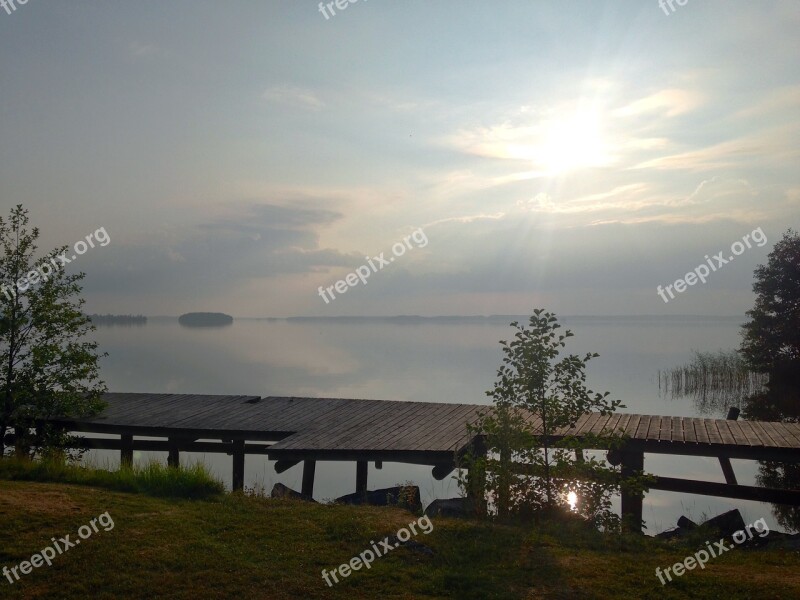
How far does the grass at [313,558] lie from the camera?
236 inches

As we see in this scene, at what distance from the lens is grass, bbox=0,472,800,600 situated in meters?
5.99

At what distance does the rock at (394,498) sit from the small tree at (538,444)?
1187mm

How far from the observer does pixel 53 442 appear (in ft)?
42.3

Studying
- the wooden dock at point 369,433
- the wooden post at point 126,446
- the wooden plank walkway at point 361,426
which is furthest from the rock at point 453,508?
the wooden post at point 126,446

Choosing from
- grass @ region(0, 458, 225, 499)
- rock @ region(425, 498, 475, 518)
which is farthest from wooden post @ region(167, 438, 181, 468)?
rock @ region(425, 498, 475, 518)

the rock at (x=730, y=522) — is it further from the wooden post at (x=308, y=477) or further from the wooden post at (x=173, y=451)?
the wooden post at (x=173, y=451)

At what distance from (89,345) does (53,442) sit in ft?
6.55

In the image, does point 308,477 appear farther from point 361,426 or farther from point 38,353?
point 38,353

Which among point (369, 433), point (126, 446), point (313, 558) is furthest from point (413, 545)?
point (126, 446)

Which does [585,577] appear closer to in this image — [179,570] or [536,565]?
[536,565]

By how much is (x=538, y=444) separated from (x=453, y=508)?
1724mm

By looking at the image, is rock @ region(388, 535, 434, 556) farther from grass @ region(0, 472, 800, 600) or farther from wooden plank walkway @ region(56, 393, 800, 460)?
wooden plank walkway @ region(56, 393, 800, 460)

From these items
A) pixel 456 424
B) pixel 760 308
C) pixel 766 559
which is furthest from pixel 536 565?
pixel 760 308

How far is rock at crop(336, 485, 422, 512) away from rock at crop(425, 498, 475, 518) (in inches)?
9.7
